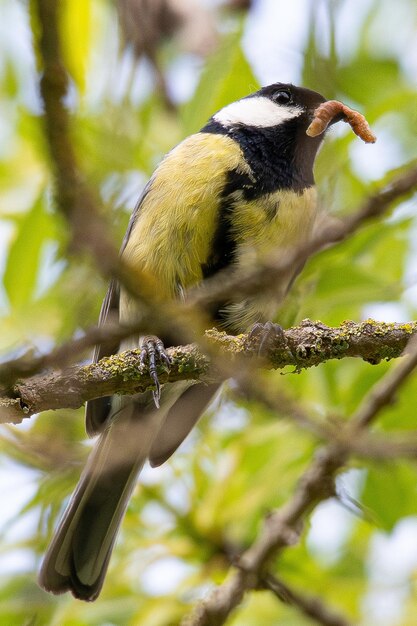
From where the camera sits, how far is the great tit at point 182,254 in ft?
9.00

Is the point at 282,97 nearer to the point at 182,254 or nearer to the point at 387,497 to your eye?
the point at 182,254

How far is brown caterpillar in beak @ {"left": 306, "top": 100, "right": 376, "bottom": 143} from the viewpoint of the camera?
253 centimetres

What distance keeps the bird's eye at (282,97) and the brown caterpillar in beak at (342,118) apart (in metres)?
0.27

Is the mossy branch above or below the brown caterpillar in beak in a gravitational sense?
below

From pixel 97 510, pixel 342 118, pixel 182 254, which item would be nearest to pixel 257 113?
pixel 342 118

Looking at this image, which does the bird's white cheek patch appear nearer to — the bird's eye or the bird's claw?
the bird's eye

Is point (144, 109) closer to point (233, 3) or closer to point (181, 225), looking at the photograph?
point (181, 225)

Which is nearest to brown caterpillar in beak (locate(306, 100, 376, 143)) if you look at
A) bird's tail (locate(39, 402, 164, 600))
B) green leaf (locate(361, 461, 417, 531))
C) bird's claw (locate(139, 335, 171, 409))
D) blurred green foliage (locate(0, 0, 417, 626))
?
blurred green foliage (locate(0, 0, 417, 626))

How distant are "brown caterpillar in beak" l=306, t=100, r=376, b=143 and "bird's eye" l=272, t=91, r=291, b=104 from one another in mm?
267

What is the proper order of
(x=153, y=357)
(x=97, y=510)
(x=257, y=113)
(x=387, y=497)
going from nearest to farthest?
(x=153, y=357)
(x=387, y=497)
(x=97, y=510)
(x=257, y=113)

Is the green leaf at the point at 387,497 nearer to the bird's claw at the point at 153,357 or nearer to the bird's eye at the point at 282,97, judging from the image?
the bird's claw at the point at 153,357

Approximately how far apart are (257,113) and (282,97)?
0.44 feet

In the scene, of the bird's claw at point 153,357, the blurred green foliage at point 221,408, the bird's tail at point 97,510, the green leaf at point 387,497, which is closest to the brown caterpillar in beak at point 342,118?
the blurred green foliage at point 221,408

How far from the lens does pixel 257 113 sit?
3260 millimetres
